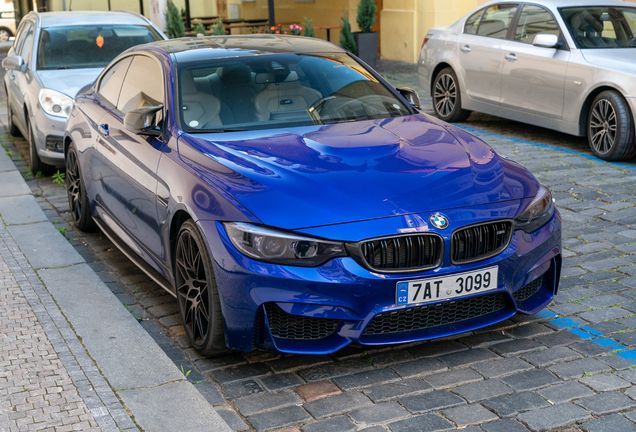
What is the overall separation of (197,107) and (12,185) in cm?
380

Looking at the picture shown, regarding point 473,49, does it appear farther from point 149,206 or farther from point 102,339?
point 102,339

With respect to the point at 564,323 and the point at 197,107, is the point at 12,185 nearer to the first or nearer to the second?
the point at 197,107

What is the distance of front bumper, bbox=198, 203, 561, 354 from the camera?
356 centimetres

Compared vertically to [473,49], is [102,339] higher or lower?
lower

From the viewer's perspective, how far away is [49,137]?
7980mm

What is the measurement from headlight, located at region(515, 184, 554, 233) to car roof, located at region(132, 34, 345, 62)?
2.07 m

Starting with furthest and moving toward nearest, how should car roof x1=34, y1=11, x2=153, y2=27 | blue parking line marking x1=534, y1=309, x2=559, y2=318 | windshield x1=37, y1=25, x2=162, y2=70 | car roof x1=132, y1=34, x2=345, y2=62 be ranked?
car roof x1=34, y1=11, x2=153, y2=27, windshield x1=37, y1=25, x2=162, y2=70, car roof x1=132, y1=34, x2=345, y2=62, blue parking line marking x1=534, y1=309, x2=559, y2=318

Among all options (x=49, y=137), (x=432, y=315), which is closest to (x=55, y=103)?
(x=49, y=137)

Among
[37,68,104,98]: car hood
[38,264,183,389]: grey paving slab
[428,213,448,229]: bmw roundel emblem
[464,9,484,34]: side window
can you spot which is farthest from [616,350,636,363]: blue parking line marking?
[464,9,484,34]: side window

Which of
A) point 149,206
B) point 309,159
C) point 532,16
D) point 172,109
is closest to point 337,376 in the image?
point 309,159

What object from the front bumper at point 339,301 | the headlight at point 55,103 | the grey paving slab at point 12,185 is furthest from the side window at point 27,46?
the front bumper at point 339,301

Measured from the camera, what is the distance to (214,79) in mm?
4918

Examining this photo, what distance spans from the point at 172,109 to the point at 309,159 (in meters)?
1.11

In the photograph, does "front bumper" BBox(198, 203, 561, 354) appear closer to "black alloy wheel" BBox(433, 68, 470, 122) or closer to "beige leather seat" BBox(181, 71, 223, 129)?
"beige leather seat" BBox(181, 71, 223, 129)
